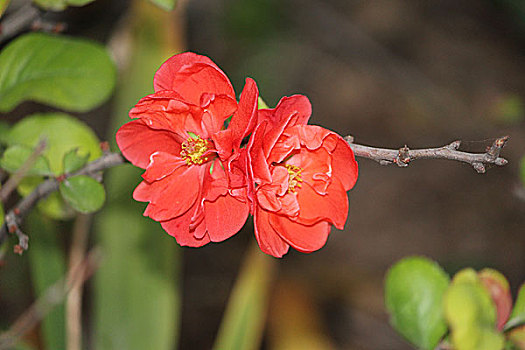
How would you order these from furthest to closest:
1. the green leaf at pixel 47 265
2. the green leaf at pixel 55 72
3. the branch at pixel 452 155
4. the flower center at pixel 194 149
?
the green leaf at pixel 47 265 < the green leaf at pixel 55 72 < the flower center at pixel 194 149 < the branch at pixel 452 155

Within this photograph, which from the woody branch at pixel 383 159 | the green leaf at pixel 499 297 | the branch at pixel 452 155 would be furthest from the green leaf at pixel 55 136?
the green leaf at pixel 499 297

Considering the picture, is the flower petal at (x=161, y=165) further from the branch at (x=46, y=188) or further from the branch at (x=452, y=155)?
the branch at (x=452, y=155)

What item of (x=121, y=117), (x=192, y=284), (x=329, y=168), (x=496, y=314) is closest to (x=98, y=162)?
(x=329, y=168)

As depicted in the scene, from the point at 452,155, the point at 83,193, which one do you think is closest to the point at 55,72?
the point at 83,193

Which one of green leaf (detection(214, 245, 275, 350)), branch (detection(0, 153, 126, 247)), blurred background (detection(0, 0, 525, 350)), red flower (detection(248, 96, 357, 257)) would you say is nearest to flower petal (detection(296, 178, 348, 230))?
red flower (detection(248, 96, 357, 257))

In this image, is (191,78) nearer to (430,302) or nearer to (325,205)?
(325,205)

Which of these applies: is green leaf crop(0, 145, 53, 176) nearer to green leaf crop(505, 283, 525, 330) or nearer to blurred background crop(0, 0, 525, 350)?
green leaf crop(505, 283, 525, 330)
